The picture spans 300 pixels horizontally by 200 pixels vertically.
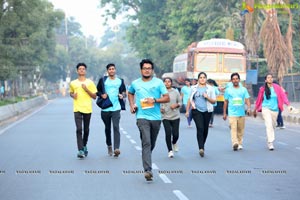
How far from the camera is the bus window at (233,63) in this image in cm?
3466

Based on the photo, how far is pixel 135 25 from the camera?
67.8 m

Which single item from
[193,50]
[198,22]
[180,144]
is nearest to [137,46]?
[198,22]

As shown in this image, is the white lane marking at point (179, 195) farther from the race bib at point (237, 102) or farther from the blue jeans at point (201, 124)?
the race bib at point (237, 102)

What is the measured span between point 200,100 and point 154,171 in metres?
2.87

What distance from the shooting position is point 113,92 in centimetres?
1346

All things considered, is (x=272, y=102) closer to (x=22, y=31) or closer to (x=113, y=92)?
(x=113, y=92)

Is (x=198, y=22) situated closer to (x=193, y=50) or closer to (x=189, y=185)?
(x=193, y=50)

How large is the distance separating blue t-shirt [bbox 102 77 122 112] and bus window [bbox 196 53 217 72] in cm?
2123

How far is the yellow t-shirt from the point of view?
44.5 ft

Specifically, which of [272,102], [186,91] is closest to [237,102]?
[272,102]

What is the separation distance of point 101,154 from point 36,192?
197 inches

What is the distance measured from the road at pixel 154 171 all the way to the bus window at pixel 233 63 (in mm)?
16679

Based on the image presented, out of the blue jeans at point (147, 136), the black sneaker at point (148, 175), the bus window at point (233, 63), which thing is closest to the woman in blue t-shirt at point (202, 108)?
the blue jeans at point (147, 136)

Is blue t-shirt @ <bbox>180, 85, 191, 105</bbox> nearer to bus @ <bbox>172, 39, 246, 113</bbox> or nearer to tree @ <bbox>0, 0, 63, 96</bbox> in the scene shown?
bus @ <bbox>172, 39, 246, 113</bbox>
